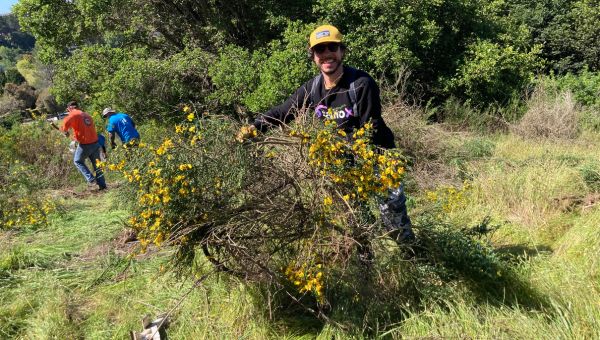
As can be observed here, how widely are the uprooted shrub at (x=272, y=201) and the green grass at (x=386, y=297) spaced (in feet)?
0.82

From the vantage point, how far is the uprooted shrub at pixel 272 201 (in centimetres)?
220

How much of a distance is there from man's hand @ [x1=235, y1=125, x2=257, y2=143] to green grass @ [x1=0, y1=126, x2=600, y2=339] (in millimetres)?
864

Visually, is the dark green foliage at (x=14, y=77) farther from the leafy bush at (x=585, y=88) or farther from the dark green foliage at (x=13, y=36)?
the leafy bush at (x=585, y=88)

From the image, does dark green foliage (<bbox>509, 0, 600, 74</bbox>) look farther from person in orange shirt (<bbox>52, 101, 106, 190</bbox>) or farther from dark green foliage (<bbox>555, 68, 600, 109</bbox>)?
person in orange shirt (<bbox>52, 101, 106, 190</bbox>)

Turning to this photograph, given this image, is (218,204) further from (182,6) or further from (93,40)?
(93,40)

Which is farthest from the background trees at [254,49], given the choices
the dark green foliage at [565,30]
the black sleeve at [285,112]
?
the black sleeve at [285,112]

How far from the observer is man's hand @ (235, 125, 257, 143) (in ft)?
7.52

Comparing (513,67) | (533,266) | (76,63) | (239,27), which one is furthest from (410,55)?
(76,63)

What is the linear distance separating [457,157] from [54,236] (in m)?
4.96

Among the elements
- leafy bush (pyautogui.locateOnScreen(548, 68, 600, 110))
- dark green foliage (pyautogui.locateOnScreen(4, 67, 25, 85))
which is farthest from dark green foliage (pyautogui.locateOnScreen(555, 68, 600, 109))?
dark green foliage (pyautogui.locateOnScreen(4, 67, 25, 85))

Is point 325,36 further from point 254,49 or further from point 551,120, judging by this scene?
point 254,49

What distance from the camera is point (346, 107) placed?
2.64m

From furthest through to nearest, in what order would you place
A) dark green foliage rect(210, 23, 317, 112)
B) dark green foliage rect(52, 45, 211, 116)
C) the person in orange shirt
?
1. dark green foliage rect(52, 45, 211, 116)
2. dark green foliage rect(210, 23, 317, 112)
3. the person in orange shirt

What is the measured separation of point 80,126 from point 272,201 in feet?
18.3
